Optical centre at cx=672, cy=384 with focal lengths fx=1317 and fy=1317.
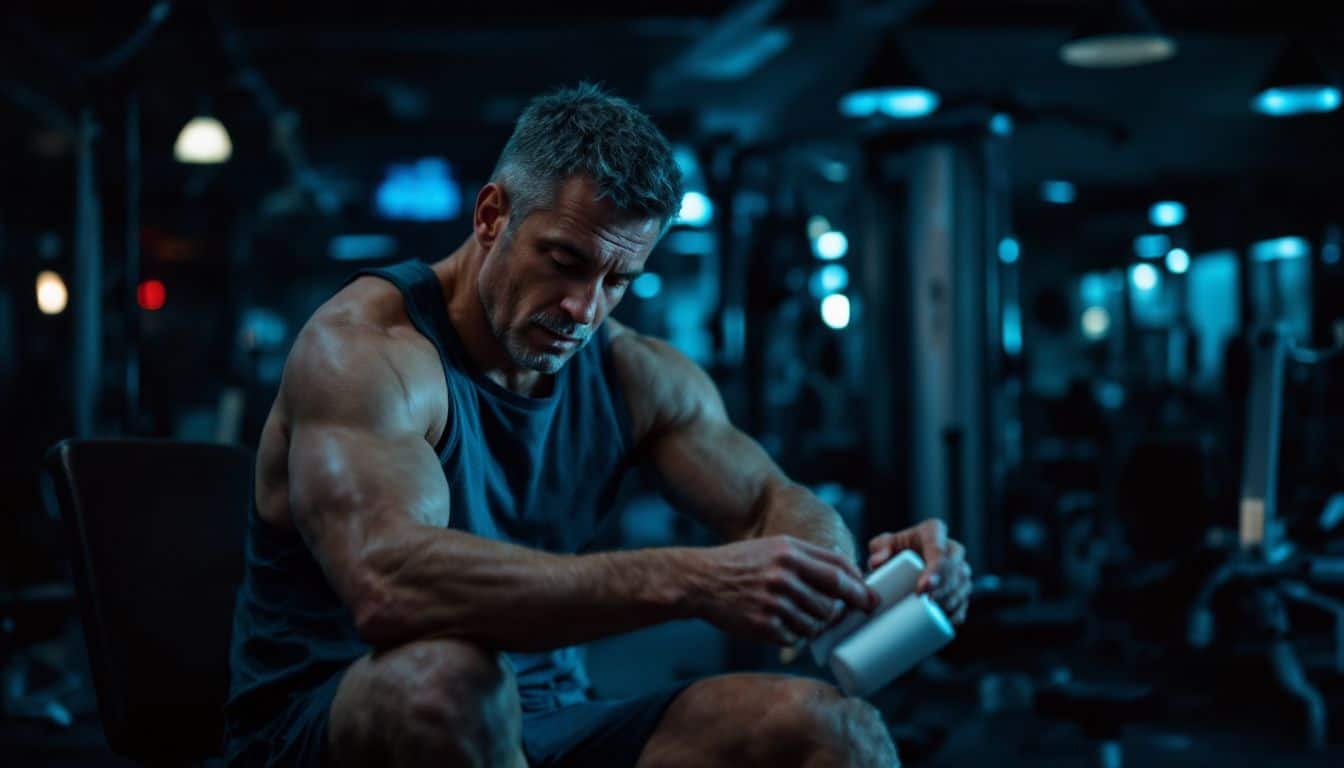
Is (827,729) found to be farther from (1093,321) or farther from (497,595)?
(1093,321)

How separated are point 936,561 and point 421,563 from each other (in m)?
0.56

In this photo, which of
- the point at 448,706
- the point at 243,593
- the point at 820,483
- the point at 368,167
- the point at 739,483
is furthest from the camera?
the point at 368,167

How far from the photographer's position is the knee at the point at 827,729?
1.39m

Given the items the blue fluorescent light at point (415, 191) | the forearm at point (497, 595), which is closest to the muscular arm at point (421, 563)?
the forearm at point (497, 595)

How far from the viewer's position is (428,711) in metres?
1.24

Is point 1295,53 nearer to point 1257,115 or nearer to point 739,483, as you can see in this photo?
point 739,483

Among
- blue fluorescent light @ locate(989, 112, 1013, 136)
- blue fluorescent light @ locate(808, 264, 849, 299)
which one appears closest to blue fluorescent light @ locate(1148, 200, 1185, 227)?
blue fluorescent light @ locate(808, 264, 849, 299)

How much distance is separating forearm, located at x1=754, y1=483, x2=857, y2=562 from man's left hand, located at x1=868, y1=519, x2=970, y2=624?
8cm

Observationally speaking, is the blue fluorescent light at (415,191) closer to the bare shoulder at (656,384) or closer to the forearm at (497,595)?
the bare shoulder at (656,384)

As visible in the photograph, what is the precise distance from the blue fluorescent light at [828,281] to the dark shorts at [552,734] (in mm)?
4519

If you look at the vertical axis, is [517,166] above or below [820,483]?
above

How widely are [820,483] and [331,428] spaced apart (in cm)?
466

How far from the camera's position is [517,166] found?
5.30 feet

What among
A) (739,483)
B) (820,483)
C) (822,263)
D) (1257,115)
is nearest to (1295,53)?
(822,263)
